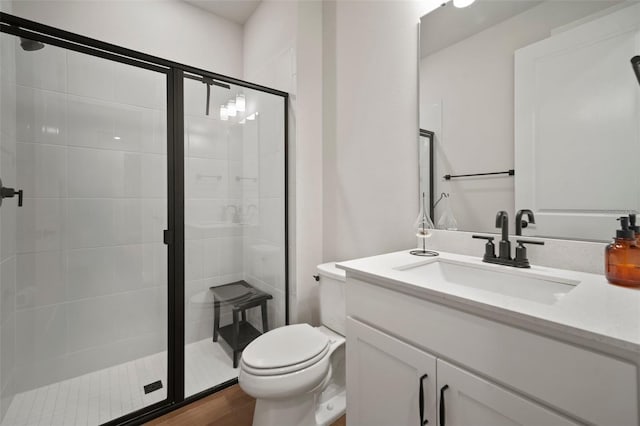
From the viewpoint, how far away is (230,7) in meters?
2.22

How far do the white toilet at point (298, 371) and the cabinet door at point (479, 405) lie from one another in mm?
601

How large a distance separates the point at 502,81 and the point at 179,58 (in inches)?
90.3

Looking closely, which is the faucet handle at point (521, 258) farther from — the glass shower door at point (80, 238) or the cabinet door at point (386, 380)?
the glass shower door at point (80, 238)

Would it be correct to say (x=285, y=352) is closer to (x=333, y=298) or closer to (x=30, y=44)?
(x=333, y=298)

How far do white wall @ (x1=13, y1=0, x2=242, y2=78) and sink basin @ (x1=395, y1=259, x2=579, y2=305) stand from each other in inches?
93.6

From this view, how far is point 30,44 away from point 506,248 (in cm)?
236

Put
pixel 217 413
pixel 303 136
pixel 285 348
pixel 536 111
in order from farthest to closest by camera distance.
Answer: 1. pixel 303 136
2. pixel 217 413
3. pixel 285 348
4. pixel 536 111

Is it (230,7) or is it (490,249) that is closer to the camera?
(490,249)

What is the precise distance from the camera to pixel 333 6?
5.90 ft

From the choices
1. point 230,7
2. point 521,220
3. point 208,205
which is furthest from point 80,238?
point 521,220

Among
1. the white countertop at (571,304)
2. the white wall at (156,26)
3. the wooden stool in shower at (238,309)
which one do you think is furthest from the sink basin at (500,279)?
the white wall at (156,26)

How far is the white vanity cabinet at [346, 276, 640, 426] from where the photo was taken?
494 mm

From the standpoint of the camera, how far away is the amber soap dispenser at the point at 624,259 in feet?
2.33

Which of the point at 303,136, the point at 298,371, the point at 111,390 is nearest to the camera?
the point at 298,371
